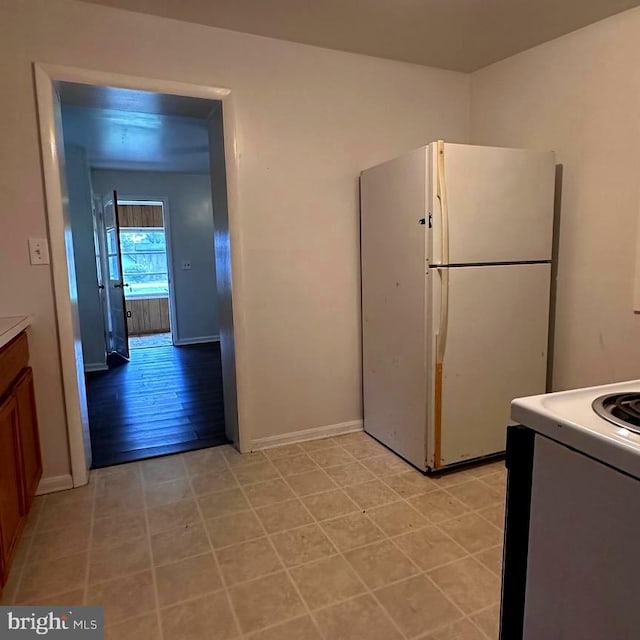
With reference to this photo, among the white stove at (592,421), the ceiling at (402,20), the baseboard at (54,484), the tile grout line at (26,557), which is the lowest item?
the tile grout line at (26,557)

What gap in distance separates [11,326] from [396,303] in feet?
5.94

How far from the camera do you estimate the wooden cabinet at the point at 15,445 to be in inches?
63.1

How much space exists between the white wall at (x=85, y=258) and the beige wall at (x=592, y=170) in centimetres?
400

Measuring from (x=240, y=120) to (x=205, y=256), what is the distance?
4243mm

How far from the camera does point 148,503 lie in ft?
7.44

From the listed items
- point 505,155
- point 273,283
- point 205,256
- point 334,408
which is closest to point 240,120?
point 273,283

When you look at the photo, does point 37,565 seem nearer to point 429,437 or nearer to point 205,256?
point 429,437

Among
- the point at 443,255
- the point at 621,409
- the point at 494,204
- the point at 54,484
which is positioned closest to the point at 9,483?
the point at 54,484

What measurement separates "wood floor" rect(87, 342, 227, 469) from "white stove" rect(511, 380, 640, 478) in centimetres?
236

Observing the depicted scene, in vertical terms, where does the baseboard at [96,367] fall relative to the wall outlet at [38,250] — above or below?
below

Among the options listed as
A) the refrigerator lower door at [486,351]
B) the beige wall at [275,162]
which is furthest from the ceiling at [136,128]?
the refrigerator lower door at [486,351]

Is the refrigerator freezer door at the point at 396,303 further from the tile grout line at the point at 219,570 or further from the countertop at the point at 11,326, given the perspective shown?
the countertop at the point at 11,326

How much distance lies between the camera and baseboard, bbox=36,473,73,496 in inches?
92.7

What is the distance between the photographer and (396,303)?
260cm
